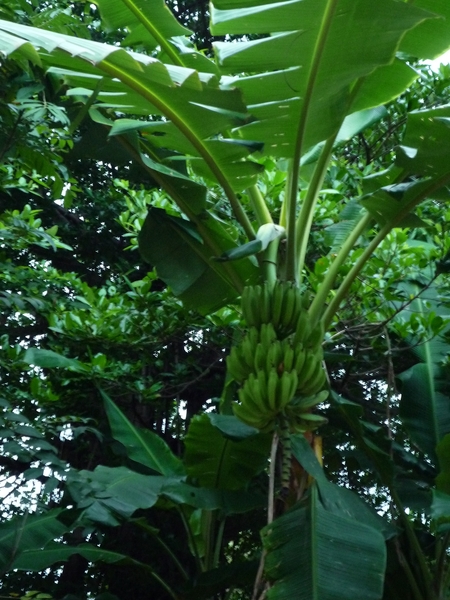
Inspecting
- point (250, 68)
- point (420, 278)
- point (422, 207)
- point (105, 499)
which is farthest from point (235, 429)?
point (422, 207)

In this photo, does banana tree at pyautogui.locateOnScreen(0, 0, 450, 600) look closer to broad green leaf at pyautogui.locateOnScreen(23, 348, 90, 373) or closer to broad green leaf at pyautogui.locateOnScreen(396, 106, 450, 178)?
broad green leaf at pyautogui.locateOnScreen(396, 106, 450, 178)

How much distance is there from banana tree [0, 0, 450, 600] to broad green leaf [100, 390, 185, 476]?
2.48 ft

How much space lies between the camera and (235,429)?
261 centimetres

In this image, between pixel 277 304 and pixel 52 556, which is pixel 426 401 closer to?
pixel 277 304

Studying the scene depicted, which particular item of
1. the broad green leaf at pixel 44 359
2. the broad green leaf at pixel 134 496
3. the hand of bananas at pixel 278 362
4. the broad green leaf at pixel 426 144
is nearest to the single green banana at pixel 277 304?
the hand of bananas at pixel 278 362

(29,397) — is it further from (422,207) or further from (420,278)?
(422,207)

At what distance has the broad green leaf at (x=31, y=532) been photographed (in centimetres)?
258

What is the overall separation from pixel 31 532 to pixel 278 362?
131 cm

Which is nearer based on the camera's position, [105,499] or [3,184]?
[105,499]

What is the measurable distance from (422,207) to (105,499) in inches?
95.8

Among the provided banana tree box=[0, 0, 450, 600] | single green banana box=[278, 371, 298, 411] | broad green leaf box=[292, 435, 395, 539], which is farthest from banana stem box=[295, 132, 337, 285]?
broad green leaf box=[292, 435, 395, 539]

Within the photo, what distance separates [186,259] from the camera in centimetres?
300

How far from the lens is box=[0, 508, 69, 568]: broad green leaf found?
8.46 feet

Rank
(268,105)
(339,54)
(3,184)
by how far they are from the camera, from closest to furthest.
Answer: (339,54) → (268,105) → (3,184)
